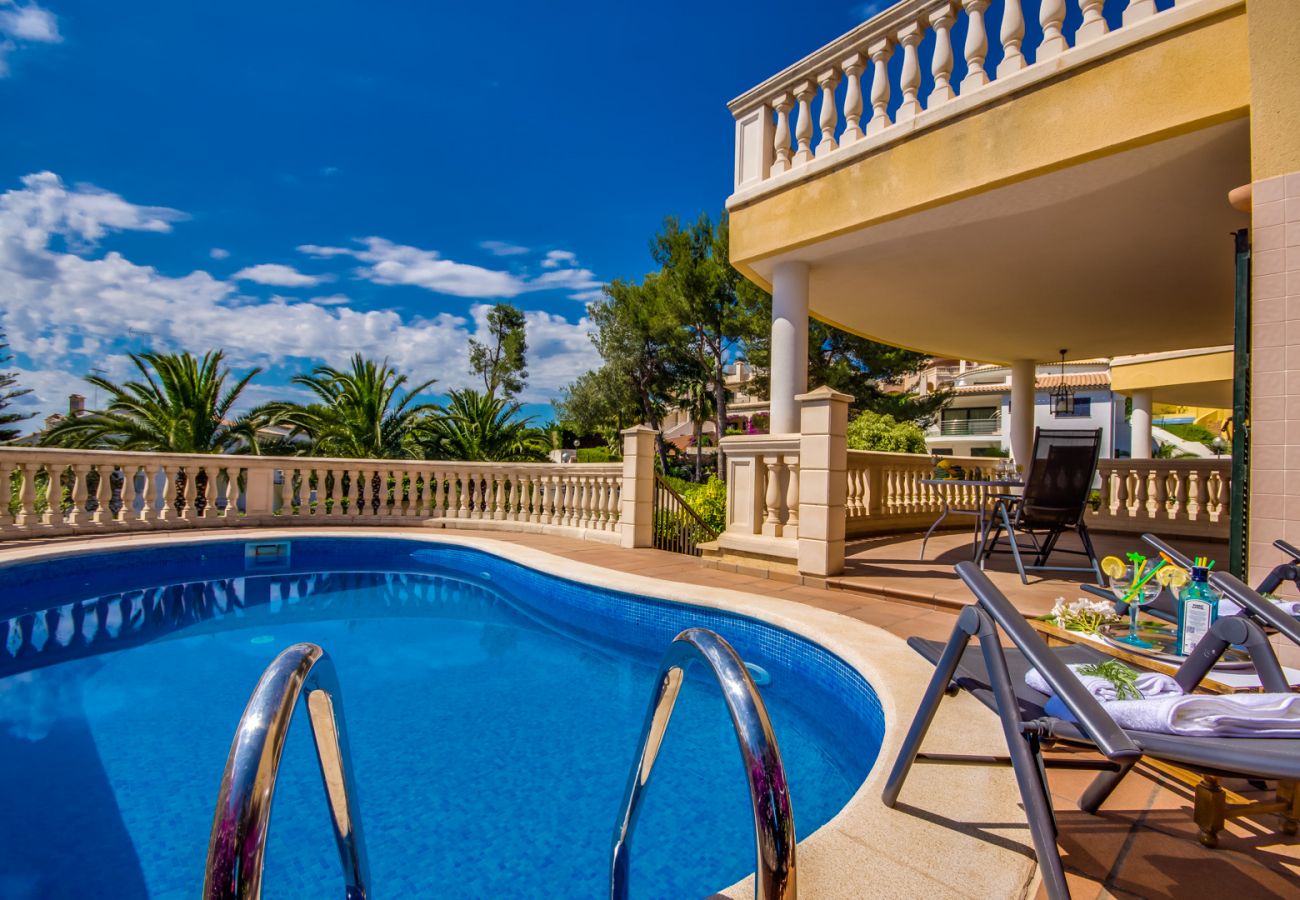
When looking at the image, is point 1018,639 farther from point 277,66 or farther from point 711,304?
point 711,304

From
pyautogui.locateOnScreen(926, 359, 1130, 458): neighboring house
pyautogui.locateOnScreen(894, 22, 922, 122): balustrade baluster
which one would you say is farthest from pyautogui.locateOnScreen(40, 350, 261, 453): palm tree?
pyautogui.locateOnScreen(926, 359, 1130, 458): neighboring house

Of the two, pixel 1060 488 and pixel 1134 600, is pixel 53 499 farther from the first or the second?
pixel 1060 488

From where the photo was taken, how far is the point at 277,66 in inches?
549

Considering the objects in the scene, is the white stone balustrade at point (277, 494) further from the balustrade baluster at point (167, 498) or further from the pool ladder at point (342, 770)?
the pool ladder at point (342, 770)

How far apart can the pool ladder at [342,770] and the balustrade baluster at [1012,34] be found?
19.1 ft

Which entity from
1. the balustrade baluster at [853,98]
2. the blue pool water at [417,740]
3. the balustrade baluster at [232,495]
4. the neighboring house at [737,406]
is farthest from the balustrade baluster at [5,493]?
the neighboring house at [737,406]

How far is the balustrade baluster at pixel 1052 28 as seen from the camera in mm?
4863

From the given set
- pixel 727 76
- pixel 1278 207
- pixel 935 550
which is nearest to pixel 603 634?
pixel 935 550

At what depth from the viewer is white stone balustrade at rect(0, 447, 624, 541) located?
8.23 m

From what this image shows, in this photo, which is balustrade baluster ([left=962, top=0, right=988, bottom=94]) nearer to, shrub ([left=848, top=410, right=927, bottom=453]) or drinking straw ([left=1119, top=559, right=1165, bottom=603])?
drinking straw ([left=1119, top=559, right=1165, bottom=603])

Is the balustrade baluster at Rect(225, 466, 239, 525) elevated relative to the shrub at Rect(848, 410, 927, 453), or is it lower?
lower

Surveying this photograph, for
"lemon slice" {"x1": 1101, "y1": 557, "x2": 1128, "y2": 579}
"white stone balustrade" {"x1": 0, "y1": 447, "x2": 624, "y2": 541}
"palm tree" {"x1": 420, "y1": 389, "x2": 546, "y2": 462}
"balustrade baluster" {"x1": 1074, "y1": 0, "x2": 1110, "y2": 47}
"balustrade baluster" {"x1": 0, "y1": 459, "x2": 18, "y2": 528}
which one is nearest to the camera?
"lemon slice" {"x1": 1101, "y1": 557, "x2": 1128, "y2": 579}

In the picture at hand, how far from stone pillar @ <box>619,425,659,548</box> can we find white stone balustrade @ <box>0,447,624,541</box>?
361 mm

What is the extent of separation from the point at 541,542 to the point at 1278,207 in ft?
26.8
